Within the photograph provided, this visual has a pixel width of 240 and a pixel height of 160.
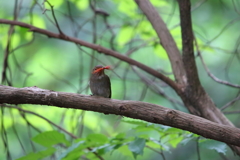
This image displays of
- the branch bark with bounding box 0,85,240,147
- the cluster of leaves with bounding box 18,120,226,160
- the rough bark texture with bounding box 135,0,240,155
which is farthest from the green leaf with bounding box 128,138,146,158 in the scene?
the rough bark texture with bounding box 135,0,240,155

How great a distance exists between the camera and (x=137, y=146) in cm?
204

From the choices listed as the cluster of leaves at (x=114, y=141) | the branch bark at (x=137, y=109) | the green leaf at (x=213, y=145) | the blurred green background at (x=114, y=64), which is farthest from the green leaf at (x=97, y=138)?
the blurred green background at (x=114, y=64)

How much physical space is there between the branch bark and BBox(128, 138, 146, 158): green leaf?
215 mm

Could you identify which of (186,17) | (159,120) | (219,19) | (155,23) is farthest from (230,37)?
(159,120)

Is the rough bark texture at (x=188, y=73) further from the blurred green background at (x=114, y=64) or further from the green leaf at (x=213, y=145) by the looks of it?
the blurred green background at (x=114, y=64)

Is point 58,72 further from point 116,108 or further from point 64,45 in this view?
point 116,108

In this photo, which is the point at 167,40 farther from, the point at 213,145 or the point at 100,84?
the point at 213,145

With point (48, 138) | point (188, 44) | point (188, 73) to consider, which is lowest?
point (48, 138)

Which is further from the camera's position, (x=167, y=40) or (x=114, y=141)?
Result: (x=167, y=40)

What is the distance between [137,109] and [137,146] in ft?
0.86

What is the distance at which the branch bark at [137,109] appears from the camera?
1.83 meters

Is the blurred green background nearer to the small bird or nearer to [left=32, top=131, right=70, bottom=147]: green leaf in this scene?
the small bird

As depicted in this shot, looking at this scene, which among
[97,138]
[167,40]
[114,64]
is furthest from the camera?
[114,64]

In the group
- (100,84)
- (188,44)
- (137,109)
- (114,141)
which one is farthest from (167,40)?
(137,109)
